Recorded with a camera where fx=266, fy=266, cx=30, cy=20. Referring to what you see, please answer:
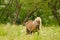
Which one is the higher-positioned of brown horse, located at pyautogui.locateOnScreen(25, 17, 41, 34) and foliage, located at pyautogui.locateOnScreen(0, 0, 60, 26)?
brown horse, located at pyautogui.locateOnScreen(25, 17, 41, 34)

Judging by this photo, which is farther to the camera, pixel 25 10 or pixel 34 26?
pixel 25 10

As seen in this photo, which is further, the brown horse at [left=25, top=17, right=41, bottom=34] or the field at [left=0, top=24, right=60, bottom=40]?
the brown horse at [left=25, top=17, right=41, bottom=34]

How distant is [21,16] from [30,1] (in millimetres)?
5719

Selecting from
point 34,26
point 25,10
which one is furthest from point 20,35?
point 25,10

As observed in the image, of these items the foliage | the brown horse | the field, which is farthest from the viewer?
the foliage

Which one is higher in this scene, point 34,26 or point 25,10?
point 34,26

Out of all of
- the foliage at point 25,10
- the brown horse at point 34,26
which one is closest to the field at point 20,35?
the brown horse at point 34,26

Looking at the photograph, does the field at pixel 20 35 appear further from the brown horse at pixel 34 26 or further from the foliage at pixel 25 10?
the foliage at pixel 25 10

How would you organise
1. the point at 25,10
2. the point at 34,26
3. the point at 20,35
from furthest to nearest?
the point at 25,10
the point at 34,26
the point at 20,35

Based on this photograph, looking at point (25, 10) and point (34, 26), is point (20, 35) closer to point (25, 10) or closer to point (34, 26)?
point (34, 26)

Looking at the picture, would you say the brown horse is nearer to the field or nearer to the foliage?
the field

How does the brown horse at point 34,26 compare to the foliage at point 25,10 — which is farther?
the foliage at point 25,10

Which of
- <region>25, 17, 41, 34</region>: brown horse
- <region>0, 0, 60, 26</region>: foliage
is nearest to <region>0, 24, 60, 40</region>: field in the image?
<region>25, 17, 41, 34</region>: brown horse

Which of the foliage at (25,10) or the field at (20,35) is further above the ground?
the field at (20,35)
